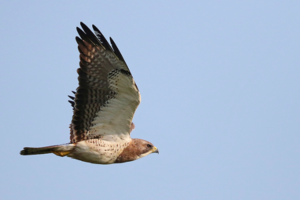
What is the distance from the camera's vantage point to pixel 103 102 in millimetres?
7785

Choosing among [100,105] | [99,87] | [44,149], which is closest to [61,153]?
[44,149]

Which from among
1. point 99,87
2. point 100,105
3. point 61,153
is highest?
point 99,87

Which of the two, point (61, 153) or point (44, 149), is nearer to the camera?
point (44, 149)

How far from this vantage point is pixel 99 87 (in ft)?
25.2

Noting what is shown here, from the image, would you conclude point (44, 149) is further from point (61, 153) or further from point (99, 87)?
point (99, 87)

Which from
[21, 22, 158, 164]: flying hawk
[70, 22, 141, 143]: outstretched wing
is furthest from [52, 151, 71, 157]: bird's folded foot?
[70, 22, 141, 143]: outstretched wing

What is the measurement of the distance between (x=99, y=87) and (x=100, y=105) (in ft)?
1.16

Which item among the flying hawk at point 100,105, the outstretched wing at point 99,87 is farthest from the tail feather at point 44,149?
the outstretched wing at point 99,87

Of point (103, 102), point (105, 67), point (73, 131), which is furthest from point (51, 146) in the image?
point (105, 67)

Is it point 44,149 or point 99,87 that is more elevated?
point 99,87

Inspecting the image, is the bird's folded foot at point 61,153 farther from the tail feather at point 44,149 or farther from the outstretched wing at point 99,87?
the outstretched wing at point 99,87

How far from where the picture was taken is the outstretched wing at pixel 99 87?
7.50 meters

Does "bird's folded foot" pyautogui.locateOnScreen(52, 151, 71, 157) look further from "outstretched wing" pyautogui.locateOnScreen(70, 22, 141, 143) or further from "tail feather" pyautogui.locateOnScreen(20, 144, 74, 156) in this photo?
"outstretched wing" pyautogui.locateOnScreen(70, 22, 141, 143)

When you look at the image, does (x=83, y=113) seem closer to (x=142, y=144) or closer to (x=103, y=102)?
(x=103, y=102)
